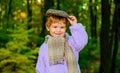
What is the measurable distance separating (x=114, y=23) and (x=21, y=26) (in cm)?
447

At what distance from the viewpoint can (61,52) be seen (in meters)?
4.45

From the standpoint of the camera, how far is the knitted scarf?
14.5 feet

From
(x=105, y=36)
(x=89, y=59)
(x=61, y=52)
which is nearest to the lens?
(x=61, y=52)

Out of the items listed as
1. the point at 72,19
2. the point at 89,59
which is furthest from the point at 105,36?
the point at 89,59

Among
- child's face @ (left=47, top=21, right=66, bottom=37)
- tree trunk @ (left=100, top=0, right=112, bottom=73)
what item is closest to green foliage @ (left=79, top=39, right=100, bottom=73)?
tree trunk @ (left=100, top=0, right=112, bottom=73)

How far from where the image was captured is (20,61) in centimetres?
1010

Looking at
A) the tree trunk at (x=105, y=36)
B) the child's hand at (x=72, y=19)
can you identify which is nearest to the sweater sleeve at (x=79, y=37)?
the child's hand at (x=72, y=19)

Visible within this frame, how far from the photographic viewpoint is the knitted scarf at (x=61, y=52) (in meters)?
4.42

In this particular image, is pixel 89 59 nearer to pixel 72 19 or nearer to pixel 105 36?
pixel 105 36

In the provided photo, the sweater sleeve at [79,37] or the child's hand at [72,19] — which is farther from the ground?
the child's hand at [72,19]

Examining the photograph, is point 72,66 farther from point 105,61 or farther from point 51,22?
point 105,61

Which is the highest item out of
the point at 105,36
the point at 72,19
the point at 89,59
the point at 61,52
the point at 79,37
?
the point at 72,19

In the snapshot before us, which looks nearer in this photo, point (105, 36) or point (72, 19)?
point (72, 19)

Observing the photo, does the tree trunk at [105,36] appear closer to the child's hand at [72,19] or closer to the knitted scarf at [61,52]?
the child's hand at [72,19]
